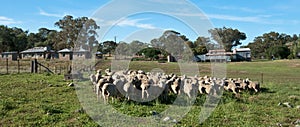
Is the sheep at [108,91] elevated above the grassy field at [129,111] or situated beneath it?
elevated above

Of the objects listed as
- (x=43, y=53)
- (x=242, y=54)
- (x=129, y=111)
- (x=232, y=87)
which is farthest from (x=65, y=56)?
(x=129, y=111)

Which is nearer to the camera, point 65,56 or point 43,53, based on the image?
point 65,56

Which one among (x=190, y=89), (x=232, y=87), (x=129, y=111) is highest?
(x=190, y=89)

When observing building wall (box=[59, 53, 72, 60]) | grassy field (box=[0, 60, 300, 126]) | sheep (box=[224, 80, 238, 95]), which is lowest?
grassy field (box=[0, 60, 300, 126])

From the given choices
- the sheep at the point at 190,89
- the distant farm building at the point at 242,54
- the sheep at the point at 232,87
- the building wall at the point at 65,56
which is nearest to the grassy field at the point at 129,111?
the sheep at the point at 190,89

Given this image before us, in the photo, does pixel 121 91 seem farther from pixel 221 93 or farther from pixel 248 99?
pixel 248 99

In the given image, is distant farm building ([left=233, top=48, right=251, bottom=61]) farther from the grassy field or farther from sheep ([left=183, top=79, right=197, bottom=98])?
sheep ([left=183, top=79, right=197, bottom=98])

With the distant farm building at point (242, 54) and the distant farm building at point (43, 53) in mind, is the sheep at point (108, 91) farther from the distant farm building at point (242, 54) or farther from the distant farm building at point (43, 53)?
the distant farm building at point (242, 54)

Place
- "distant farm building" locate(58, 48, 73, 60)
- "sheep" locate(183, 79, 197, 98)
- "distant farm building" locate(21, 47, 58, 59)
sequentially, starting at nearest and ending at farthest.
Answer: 1. "sheep" locate(183, 79, 197, 98)
2. "distant farm building" locate(58, 48, 73, 60)
3. "distant farm building" locate(21, 47, 58, 59)

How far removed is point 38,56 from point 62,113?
64.8 metres

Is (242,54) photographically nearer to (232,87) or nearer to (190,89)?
(232,87)

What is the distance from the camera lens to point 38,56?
228ft

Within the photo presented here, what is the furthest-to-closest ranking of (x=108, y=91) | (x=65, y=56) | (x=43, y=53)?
(x=43, y=53) → (x=65, y=56) → (x=108, y=91)

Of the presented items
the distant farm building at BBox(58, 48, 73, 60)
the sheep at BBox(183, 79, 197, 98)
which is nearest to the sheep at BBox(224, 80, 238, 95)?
the sheep at BBox(183, 79, 197, 98)
